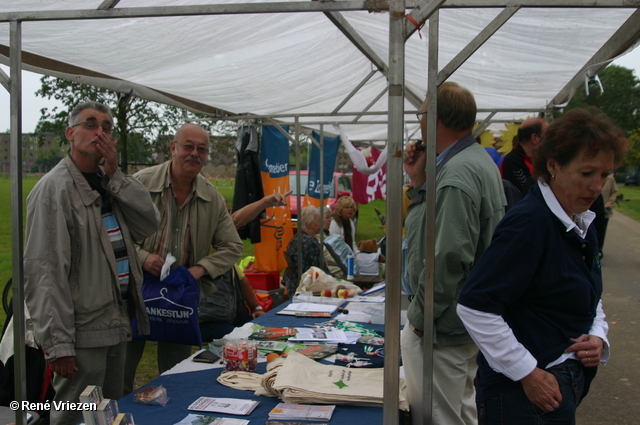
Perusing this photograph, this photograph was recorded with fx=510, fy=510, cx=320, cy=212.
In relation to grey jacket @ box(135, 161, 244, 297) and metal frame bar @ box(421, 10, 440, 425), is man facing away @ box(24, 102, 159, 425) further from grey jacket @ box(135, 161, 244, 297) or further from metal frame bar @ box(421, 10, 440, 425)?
metal frame bar @ box(421, 10, 440, 425)

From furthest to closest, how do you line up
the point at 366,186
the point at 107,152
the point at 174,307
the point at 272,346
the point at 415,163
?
the point at 366,186, the point at 272,346, the point at 174,307, the point at 415,163, the point at 107,152

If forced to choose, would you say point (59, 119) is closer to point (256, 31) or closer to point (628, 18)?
point (256, 31)

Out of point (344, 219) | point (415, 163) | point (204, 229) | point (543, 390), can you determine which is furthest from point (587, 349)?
point (344, 219)

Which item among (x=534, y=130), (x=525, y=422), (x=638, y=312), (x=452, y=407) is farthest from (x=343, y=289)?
(x=638, y=312)

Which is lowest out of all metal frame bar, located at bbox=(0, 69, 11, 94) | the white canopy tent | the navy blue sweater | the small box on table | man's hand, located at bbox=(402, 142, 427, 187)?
the small box on table

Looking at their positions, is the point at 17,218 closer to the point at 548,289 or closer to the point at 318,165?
the point at 548,289

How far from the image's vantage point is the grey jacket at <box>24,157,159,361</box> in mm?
2262

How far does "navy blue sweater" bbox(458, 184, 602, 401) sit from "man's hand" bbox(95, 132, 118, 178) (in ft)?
6.00


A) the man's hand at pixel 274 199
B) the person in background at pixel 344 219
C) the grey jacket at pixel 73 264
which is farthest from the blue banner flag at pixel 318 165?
the grey jacket at pixel 73 264

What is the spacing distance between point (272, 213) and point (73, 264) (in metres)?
4.38

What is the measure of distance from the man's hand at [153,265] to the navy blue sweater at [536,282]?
1.93 metres

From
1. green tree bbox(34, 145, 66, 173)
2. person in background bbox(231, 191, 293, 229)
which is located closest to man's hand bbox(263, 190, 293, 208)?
person in background bbox(231, 191, 293, 229)

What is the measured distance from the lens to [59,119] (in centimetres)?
1165

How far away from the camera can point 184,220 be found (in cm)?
323
